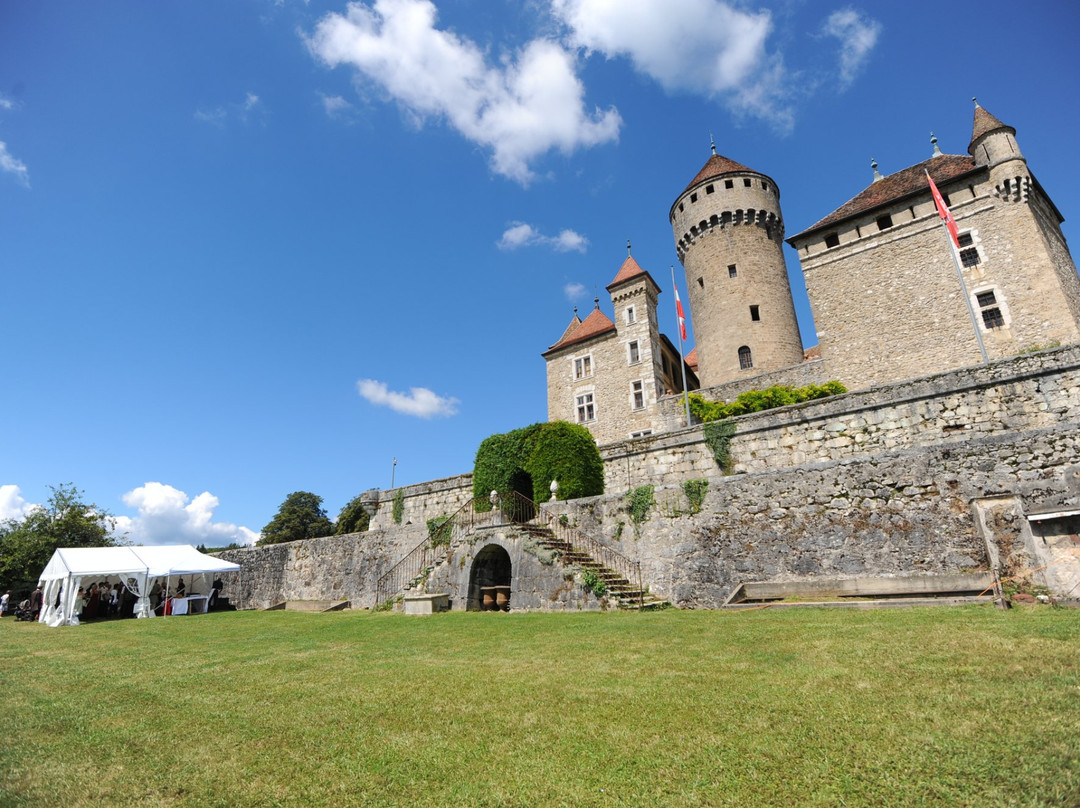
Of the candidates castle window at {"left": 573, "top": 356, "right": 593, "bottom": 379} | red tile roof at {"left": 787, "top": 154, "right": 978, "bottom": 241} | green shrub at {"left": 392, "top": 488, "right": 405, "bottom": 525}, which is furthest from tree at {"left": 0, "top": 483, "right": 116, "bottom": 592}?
red tile roof at {"left": 787, "top": 154, "right": 978, "bottom": 241}

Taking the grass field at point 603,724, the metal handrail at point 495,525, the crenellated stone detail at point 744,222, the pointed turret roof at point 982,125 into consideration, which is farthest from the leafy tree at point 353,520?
the pointed turret roof at point 982,125

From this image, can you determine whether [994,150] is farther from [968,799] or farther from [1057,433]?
[968,799]

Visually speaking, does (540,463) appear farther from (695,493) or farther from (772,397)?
(772,397)

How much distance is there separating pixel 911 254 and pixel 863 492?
63.4 feet

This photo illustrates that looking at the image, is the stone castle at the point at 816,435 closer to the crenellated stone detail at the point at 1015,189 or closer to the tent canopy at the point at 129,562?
the crenellated stone detail at the point at 1015,189

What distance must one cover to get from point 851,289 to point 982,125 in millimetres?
8488

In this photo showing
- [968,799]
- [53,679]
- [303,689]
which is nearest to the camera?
[968,799]

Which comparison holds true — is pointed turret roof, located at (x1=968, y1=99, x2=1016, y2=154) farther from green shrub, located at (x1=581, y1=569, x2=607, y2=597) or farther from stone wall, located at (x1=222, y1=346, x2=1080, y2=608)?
green shrub, located at (x1=581, y1=569, x2=607, y2=597)

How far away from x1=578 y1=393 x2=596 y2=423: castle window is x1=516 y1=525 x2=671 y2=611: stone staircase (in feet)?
63.2

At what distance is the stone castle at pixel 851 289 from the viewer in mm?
21484

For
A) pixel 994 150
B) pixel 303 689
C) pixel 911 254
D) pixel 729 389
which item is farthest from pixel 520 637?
pixel 994 150

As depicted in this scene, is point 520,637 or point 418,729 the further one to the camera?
point 520,637

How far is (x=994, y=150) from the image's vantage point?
22141 mm

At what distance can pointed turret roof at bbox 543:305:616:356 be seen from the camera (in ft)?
117
